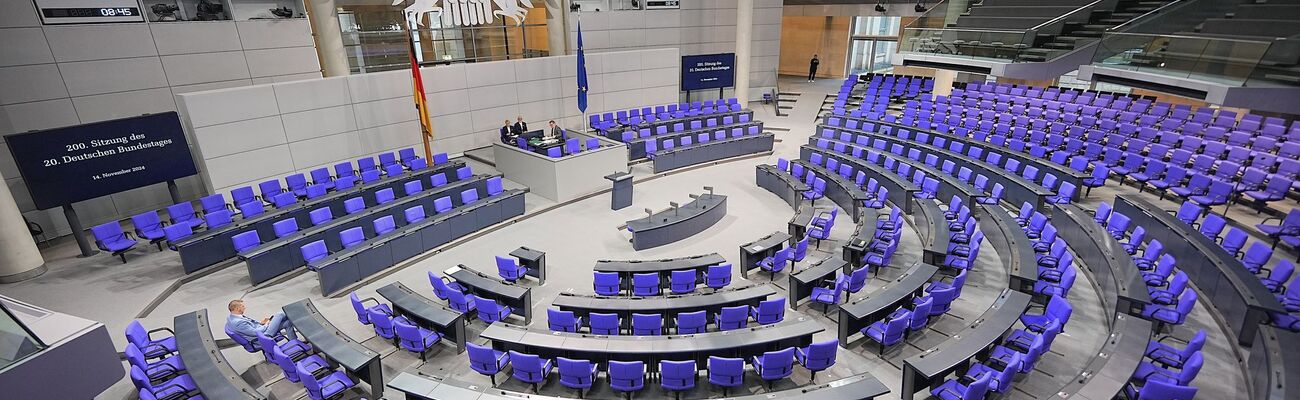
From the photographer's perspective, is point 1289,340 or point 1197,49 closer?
point 1289,340

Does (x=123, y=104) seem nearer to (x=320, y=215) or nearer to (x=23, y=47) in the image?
(x=23, y=47)

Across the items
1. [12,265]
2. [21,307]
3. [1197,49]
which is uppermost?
[1197,49]

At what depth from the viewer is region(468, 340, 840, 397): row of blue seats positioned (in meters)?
7.30

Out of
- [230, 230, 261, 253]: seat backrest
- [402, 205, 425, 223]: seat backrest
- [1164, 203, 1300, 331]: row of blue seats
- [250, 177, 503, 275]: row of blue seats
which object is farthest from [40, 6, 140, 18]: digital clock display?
[1164, 203, 1300, 331]: row of blue seats

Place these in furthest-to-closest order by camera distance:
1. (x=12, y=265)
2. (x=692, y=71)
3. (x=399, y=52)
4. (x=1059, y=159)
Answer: (x=692, y=71) → (x=399, y=52) → (x=1059, y=159) → (x=12, y=265)

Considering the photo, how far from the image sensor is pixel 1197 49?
46.6ft

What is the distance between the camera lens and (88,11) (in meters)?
12.9

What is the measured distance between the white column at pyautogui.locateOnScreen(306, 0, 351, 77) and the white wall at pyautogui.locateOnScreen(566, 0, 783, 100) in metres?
8.02

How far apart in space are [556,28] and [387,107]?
732 centimetres

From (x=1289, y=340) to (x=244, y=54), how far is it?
20.6 m

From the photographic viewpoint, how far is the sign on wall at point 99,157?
11.2 metres

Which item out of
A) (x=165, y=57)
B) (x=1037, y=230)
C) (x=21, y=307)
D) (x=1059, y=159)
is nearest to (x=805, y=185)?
(x=1037, y=230)

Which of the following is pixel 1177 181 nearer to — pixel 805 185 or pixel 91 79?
pixel 805 185

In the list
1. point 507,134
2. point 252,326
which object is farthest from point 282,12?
point 252,326
